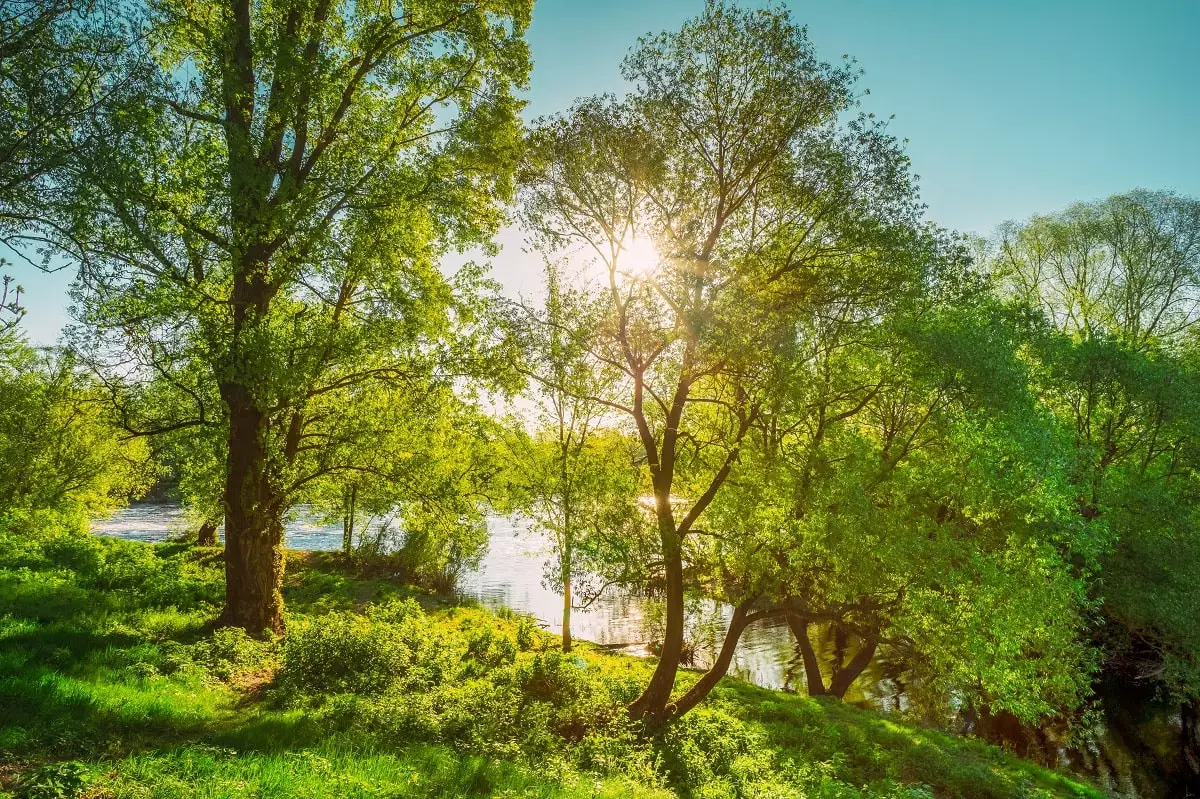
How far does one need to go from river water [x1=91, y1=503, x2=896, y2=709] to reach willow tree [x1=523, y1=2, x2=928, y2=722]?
263 inches

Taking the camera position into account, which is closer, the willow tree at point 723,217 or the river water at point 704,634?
the willow tree at point 723,217

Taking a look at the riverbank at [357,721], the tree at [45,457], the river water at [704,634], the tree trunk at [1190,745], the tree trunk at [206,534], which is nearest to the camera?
the riverbank at [357,721]

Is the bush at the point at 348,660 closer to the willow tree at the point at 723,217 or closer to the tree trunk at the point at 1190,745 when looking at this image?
the willow tree at the point at 723,217

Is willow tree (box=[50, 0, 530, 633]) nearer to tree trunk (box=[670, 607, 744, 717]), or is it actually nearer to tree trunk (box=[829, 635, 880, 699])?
tree trunk (box=[670, 607, 744, 717])

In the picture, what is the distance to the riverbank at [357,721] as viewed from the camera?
7.62 metres

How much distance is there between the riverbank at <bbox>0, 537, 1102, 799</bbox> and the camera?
7.62 metres

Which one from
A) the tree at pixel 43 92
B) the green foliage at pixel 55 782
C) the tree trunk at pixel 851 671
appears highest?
the tree at pixel 43 92

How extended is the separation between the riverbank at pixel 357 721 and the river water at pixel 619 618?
4.07 m

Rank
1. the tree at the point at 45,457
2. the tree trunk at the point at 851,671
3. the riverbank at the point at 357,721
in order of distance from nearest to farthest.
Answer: the riverbank at the point at 357,721 < the tree trunk at the point at 851,671 < the tree at the point at 45,457

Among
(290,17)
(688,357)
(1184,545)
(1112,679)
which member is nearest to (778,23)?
(688,357)

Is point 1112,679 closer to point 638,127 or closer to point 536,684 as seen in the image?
point 536,684

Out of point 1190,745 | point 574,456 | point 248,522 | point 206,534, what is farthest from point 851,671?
point 206,534

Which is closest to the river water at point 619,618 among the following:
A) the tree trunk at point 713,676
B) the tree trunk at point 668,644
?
the tree trunk at point 713,676

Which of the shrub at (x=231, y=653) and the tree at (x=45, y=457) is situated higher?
the tree at (x=45, y=457)
